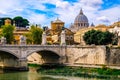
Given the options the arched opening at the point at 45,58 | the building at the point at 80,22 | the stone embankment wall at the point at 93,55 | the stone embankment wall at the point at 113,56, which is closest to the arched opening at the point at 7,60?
the arched opening at the point at 45,58

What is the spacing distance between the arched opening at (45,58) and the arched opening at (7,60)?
2887mm

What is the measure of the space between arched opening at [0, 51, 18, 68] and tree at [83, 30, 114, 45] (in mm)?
8775

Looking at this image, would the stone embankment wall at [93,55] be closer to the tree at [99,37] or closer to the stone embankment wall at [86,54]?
the stone embankment wall at [86,54]

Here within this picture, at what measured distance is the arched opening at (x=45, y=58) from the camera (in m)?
35.8

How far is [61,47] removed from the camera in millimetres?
34938

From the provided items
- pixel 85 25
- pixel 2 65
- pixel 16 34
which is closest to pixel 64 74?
pixel 2 65

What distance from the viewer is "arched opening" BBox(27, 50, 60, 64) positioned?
35.8 m

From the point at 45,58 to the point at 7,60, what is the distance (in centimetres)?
A: 433

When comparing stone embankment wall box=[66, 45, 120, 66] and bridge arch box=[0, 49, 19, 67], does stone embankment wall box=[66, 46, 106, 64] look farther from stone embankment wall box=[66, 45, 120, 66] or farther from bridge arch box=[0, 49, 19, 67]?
bridge arch box=[0, 49, 19, 67]

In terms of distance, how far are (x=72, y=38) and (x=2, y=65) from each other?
1814 cm

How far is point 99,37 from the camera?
124 feet

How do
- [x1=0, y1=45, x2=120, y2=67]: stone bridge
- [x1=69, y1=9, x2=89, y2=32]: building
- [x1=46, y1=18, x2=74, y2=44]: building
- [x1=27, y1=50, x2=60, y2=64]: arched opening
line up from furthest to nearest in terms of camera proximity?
[x1=69, y1=9, x2=89, y2=32]: building
[x1=46, y1=18, x2=74, y2=44]: building
[x1=27, y1=50, x2=60, y2=64]: arched opening
[x1=0, y1=45, x2=120, y2=67]: stone bridge

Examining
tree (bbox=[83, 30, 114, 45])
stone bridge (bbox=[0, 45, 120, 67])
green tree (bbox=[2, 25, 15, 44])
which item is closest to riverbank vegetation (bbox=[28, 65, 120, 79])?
stone bridge (bbox=[0, 45, 120, 67])

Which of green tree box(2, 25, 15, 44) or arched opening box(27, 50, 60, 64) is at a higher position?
green tree box(2, 25, 15, 44)
